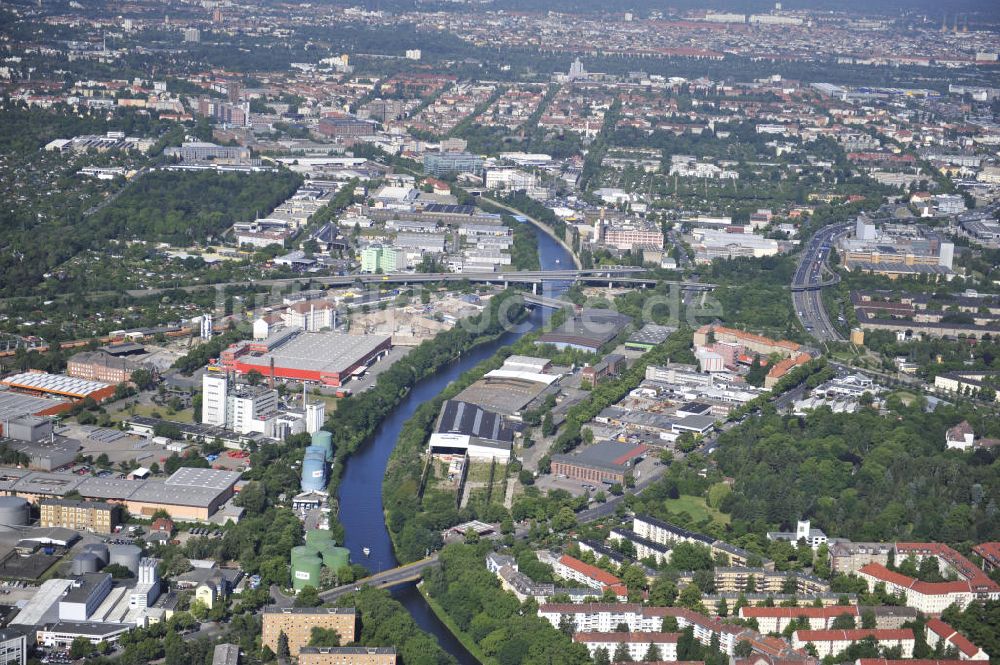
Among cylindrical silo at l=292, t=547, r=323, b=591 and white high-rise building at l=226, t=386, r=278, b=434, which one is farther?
white high-rise building at l=226, t=386, r=278, b=434

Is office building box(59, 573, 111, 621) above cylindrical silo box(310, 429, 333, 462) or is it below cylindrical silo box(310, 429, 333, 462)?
below

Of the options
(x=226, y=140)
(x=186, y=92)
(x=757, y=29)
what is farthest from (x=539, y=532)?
(x=757, y=29)

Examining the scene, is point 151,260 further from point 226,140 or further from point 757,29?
point 757,29

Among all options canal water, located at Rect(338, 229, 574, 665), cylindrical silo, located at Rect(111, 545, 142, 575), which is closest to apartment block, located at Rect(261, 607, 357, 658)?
canal water, located at Rect(338, 229, 574, 665)

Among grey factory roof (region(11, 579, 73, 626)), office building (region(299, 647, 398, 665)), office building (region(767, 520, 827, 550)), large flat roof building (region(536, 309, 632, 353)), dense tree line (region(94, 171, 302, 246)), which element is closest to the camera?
office building (region(299, 647, 398, 665))

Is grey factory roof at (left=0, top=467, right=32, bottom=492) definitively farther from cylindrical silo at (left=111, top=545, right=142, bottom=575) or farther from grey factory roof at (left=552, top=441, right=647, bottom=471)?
grey factory roof at (left=552, top=441, right=647, bottom=471)

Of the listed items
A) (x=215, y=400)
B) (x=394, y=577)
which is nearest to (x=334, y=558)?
(x=394, y=577)
